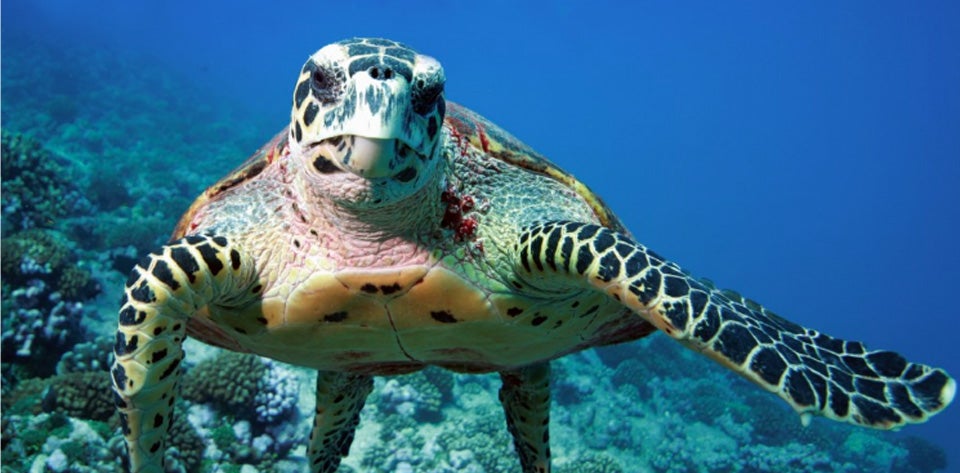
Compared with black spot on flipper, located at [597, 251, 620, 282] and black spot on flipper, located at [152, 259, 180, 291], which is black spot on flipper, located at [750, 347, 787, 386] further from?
black spot on flipper, located at [152, 259, 180, 291]

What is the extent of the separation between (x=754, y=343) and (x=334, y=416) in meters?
3.30

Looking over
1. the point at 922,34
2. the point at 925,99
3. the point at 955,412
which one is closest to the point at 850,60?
the point at 925,99

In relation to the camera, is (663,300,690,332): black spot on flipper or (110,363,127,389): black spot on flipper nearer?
(663,300,690,332): black spot on flipper

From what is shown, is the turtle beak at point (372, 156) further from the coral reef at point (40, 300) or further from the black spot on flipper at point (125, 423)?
the coral reef at point (40, 300)

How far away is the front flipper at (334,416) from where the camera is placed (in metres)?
4.12

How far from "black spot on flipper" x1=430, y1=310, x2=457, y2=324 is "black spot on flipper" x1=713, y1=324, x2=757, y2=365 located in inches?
50.5

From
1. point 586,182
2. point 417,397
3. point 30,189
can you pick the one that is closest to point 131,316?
point 417,397

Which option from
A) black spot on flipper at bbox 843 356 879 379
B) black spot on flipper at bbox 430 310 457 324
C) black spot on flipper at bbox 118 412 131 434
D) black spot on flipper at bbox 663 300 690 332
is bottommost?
black spot on flipper at bbox 118 412 131 434

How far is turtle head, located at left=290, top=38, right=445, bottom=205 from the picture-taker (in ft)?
5.99

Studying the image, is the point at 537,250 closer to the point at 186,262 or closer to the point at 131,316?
the point at 186,262

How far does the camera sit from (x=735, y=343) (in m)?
1.99

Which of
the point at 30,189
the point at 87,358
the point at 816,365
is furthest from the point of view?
the point at 30,189

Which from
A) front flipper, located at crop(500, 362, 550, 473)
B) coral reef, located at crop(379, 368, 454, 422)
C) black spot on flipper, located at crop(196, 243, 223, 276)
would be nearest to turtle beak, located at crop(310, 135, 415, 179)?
black spot on flipper, located at crop(196, 243, 223, 276)

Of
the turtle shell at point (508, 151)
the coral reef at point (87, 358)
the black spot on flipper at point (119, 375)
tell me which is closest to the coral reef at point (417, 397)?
the coral reef at point (87, 358)
